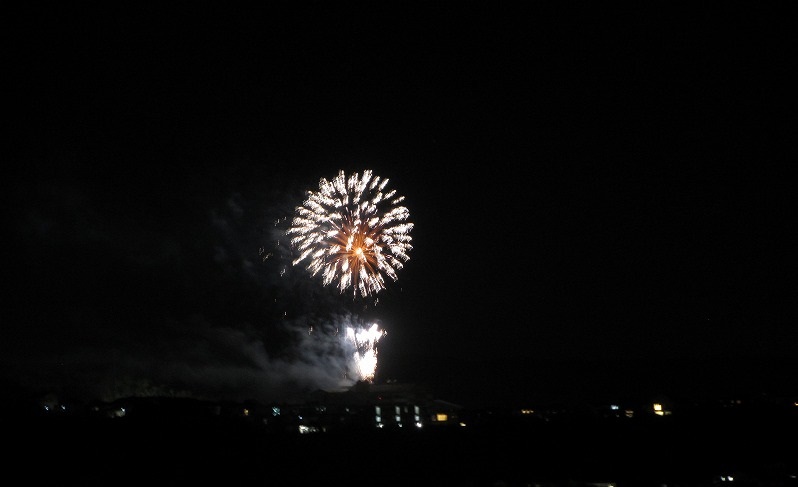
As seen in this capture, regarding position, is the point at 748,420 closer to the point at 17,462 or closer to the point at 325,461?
the point at 325,461

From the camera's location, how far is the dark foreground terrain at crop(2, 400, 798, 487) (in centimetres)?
3005

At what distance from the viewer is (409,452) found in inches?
1543

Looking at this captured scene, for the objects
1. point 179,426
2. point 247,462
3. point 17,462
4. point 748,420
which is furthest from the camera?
point 748,420

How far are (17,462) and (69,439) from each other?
6.54 meters

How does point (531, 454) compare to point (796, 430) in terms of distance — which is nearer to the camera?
point (531, 454)

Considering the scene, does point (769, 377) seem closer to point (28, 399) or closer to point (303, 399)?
point (303, 399)

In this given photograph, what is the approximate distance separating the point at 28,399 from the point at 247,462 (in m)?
37.7

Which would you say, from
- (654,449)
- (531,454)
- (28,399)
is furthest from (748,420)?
(28,399)

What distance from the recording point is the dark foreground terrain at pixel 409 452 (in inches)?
1183

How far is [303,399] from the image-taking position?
71.1 meters

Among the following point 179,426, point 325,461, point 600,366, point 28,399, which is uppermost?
point 600,366

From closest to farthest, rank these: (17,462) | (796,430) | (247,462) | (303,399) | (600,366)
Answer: (17,462)
(247,462)
(796,430)
(303,399)
(600,366)

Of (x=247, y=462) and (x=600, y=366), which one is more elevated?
(x=600, y=366)

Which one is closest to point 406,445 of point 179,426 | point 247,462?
point 247,462
